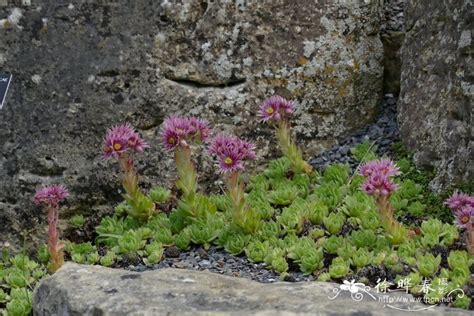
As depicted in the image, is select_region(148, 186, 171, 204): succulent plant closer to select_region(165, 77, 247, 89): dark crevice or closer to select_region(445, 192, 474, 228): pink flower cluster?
select_region(165, 77, 247, 89): dark crevice

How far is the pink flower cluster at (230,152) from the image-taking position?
16.0 feet

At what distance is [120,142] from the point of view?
17.1 ft

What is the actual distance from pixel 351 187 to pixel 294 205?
0.49 meters

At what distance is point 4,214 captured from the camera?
5.81 metres

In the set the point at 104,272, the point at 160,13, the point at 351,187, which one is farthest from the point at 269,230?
the point at 160,13

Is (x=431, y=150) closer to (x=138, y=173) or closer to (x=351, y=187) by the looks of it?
(x=351, y=187)

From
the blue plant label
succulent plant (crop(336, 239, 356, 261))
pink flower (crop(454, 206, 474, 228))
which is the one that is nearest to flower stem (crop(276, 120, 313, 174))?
succulent plant (crop(336, 239, 356, 261))

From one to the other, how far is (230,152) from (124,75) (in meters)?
1.33

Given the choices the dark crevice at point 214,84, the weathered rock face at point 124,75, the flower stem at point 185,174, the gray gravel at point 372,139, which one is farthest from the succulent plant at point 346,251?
the dark crevice at point 214,84

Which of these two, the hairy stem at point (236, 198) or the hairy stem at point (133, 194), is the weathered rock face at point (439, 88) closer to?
the hairy stem at point (236, 198)

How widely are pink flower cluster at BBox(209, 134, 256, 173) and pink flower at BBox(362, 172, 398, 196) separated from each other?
2.70 feet

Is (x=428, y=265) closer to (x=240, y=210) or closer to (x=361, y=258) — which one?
(x=361, y=258)

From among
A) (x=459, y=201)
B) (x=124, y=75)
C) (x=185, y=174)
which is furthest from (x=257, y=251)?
(x=124, y=75)

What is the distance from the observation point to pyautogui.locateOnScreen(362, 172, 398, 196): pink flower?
4.46m
